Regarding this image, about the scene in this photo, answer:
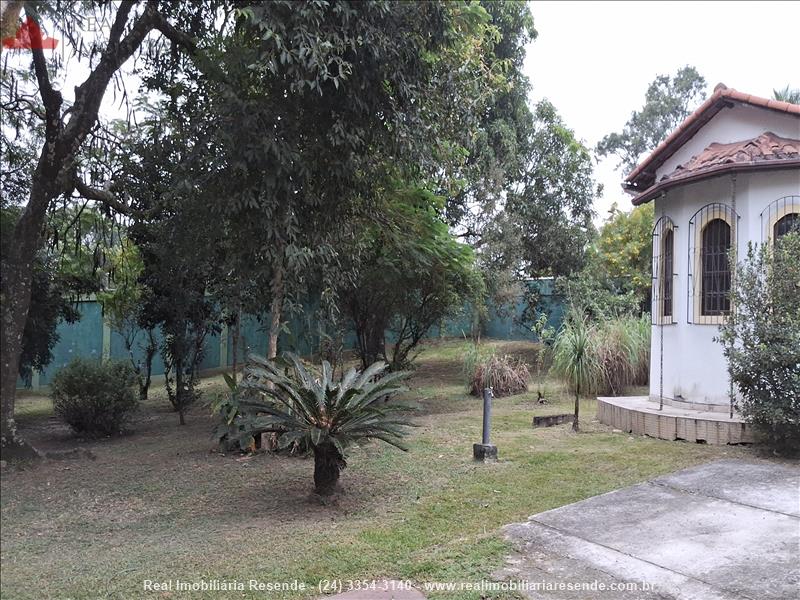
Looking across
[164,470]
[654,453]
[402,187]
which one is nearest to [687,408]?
[654,453]

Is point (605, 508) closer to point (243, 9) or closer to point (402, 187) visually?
point (402, 187)

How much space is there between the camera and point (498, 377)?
45.1ft

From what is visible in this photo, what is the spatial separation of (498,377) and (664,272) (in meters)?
4.66

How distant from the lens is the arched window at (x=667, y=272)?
983 centimetres

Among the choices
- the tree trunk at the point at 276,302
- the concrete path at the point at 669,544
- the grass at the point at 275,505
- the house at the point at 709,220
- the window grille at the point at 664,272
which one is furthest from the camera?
the window grille at the point at 664,272

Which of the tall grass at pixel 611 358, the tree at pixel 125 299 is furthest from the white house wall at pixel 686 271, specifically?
the tree at pixel 125 299

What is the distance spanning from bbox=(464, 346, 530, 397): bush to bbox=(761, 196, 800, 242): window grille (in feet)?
20.5

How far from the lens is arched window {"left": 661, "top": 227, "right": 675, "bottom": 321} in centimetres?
983

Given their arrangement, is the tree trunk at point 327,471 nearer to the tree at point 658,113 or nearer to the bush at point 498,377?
the bush at point 498,377

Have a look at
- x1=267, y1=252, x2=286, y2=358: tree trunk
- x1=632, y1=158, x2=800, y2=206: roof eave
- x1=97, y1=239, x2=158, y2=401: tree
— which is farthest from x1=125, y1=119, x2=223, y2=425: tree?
x1=632, y1=158, x2=800, y2=206: roof eave

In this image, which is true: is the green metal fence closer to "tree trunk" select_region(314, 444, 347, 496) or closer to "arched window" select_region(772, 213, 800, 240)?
"tree trunk" select_region(314, 444, 347, 496)

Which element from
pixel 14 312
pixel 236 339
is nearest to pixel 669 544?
pixel 14 312

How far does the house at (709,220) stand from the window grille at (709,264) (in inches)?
0.5

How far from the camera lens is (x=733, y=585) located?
13.4 ft
